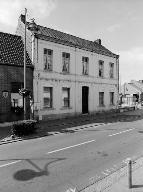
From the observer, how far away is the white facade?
2168cm

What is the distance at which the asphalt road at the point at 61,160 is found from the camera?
7401 millimetres

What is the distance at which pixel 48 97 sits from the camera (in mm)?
22859

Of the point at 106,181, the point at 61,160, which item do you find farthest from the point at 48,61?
the point at 106,181

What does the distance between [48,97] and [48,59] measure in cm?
403

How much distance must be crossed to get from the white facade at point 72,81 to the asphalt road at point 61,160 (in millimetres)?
8090

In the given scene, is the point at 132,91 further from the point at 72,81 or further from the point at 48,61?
the point at 48,61

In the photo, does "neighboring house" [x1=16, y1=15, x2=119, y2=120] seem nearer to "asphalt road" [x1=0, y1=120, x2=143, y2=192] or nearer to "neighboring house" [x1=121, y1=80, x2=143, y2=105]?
"asphalt road" [x1=0, y1=120, x2=143, y2=192]

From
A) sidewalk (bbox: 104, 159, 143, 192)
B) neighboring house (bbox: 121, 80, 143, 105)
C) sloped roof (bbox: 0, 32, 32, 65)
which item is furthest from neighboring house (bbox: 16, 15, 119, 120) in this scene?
neighboring house (bbox: 121, 80, 143, 105)

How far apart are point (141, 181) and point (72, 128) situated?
11395mm

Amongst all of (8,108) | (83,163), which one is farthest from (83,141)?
(8,108)

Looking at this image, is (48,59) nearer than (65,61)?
Yes

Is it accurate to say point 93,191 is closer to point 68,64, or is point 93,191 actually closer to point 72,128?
point 72,128

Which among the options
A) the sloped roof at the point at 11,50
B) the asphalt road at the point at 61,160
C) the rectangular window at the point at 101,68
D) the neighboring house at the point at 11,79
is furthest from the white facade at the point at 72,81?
the asphalt road at the point at 61,160

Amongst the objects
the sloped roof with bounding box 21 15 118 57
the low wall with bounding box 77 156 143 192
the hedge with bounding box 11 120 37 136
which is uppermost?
the sloped roof with bounding box 21 15 118 57
